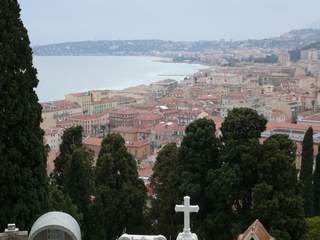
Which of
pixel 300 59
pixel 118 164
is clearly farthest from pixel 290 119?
pixel 300 59

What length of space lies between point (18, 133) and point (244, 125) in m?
5.28

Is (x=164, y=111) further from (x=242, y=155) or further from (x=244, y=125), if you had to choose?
(x=242, y=155)

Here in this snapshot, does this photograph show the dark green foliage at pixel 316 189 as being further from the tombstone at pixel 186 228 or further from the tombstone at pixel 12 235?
the tombstone at pixel 12 235

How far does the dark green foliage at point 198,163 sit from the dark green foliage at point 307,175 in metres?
5.39

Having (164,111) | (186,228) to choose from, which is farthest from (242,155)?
(164,111)

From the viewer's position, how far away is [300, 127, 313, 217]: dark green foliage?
704 inches

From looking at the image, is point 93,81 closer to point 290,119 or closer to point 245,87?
point 245,87

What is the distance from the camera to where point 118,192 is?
13469mm

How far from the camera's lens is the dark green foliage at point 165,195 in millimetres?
13758

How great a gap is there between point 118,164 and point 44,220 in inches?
293

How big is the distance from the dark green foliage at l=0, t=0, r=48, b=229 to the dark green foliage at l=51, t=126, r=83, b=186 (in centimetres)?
565

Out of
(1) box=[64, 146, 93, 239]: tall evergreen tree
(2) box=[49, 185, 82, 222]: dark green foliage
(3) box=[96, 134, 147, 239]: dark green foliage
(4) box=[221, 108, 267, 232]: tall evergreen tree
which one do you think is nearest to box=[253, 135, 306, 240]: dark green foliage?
(4) box=[221, 108, 267, 232]: tall evergreen tree

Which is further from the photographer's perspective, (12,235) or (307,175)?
(307,175)

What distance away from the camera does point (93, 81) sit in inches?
5561
